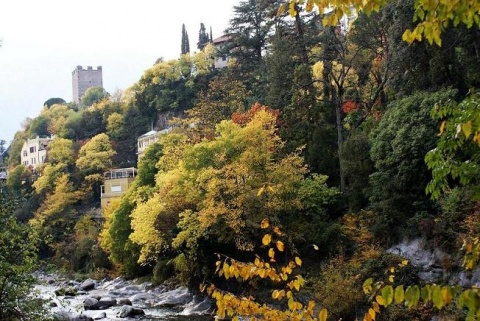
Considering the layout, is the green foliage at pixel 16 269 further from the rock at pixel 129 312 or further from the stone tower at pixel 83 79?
the stone tower at pixel 83 79

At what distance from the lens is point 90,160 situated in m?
64.9

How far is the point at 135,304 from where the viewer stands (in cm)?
2811

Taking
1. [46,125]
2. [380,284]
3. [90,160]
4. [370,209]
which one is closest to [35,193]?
[90,160]

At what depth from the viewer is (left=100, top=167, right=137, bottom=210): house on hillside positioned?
5969 centimetres

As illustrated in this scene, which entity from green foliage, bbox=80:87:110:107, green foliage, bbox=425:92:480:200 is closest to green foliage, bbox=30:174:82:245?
green foliage, bbox=80:87:110:107

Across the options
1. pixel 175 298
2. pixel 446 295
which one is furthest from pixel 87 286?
pixel 446 295

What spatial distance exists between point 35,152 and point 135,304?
5960 cm

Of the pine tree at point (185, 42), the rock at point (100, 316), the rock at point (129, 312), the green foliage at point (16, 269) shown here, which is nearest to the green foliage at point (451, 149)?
the green foliage at point (16, 269)

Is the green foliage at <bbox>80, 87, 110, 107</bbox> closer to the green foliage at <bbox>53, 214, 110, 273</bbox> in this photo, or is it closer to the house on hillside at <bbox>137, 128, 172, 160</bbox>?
the house on hillside at <bbox>137, 128, 172, 160</bbox>

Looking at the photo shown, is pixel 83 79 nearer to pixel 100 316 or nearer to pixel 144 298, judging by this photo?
pixel 144 298

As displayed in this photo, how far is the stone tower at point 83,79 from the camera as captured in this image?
379ft

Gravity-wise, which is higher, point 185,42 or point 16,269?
point 185,42

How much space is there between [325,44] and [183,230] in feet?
43.6

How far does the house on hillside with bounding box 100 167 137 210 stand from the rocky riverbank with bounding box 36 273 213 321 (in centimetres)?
2467
